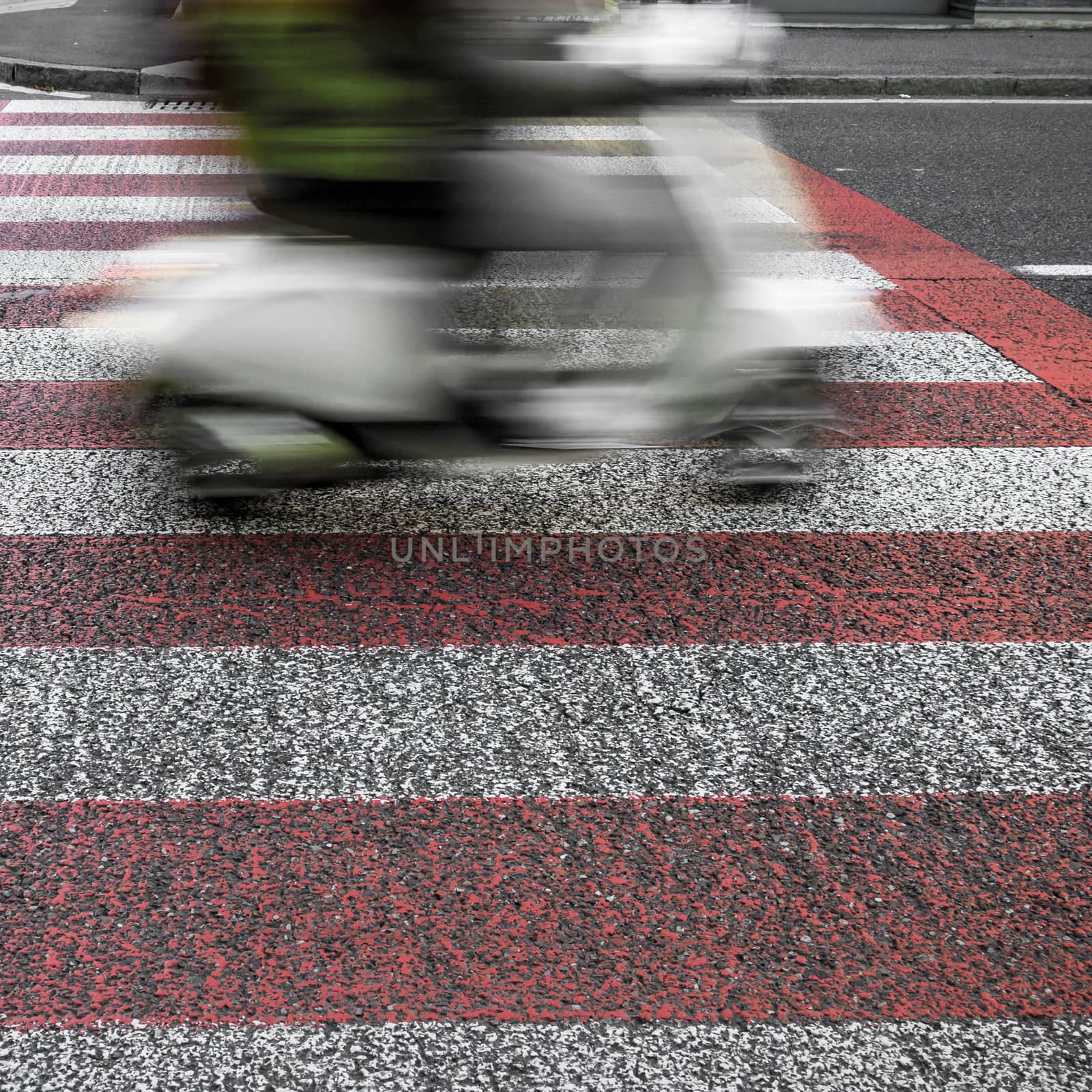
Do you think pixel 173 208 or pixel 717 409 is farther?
pixel 173 208

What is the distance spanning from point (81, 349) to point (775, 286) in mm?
2436

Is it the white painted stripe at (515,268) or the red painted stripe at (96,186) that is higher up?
the red painted stripe at (96,186)

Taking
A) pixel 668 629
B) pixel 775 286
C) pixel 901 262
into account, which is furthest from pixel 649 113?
pixel 901 262

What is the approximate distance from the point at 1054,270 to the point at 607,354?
2342 millimetres

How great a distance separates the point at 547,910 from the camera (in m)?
2.10

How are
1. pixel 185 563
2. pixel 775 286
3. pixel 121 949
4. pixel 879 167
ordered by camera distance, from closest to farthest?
pixel 121 949 < pixel 185 563 < pixel 775 286 < pixel 879 167

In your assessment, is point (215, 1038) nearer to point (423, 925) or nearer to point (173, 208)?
point (423, 925)

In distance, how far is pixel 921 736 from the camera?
256 centimetres

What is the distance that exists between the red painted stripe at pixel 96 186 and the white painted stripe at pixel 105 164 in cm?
8

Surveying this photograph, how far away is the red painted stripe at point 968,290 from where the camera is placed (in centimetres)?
464

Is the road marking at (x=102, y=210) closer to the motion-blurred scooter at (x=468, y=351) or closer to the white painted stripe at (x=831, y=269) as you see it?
the white painted stripe at (x=831, y=269)

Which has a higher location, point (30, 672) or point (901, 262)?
point (901, 262)

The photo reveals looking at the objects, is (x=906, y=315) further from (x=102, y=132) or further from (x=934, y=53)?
(x=934, y=53)

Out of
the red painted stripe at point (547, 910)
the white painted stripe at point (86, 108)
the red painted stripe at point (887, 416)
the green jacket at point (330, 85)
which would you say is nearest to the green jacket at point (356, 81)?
the green jacket at point (330, 85)
